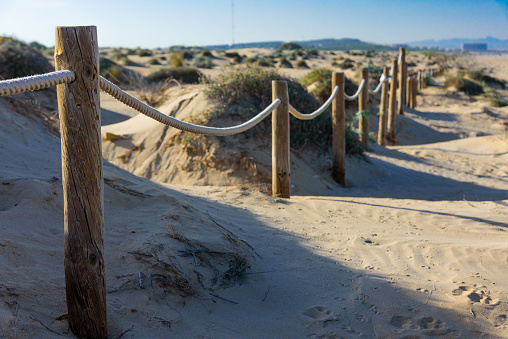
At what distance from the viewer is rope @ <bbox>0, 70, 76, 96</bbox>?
175 cm

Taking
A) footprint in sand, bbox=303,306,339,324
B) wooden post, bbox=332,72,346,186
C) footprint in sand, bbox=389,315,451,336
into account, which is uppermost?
wooden post, bbox=332,72,346,186

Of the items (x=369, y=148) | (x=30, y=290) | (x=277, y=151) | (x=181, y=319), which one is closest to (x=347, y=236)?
(x=277, y=151)

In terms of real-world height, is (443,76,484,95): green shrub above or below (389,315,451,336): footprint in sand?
above

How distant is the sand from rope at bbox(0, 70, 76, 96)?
98 centimetres

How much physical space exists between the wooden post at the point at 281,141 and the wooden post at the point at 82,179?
325cm

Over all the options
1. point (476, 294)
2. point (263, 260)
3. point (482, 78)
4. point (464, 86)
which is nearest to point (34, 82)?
point (263, 260)

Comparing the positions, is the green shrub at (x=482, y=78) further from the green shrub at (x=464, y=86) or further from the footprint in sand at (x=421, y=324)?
the footprint in sand at (x=421, y=324)

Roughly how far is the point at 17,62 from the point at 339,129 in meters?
9.76

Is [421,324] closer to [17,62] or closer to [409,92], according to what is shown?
[17,62]

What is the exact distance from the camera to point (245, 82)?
7.91 meters

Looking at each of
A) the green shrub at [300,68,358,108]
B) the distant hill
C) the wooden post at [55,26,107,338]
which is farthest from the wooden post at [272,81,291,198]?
the distant hill

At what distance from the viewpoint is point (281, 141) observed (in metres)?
5.20

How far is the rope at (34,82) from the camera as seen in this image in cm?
175

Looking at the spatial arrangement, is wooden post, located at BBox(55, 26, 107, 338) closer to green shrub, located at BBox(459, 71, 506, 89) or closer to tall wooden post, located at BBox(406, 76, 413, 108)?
tall wooden post, located at BBox(406, 76, 413, 108)
